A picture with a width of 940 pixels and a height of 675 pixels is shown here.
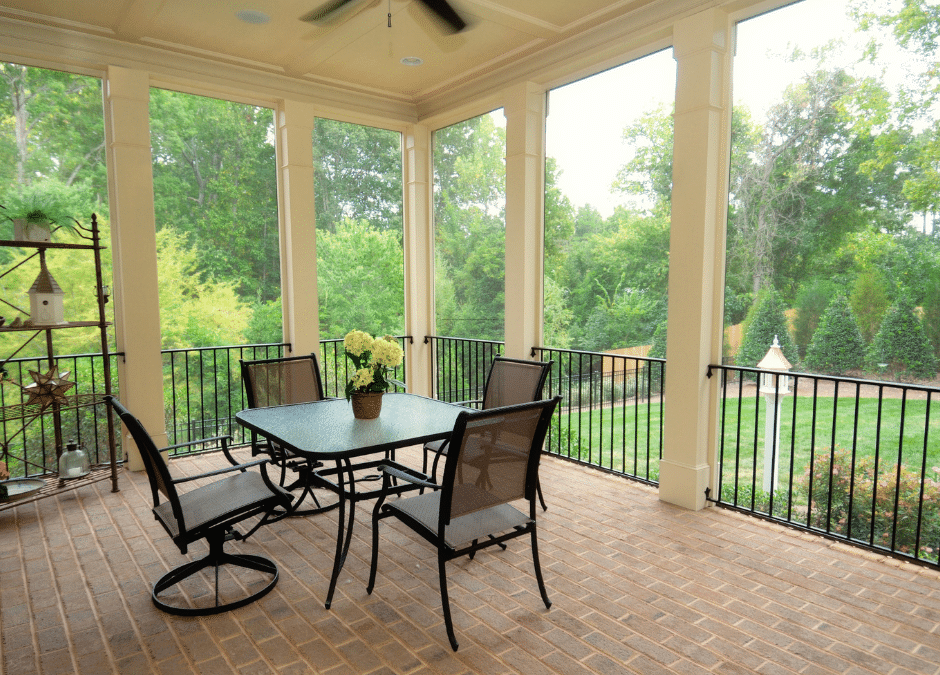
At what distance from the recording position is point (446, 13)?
3.29 m

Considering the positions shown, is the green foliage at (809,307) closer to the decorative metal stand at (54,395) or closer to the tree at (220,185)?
the tree at (220,185)

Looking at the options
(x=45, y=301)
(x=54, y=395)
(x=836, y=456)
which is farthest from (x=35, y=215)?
(x=836, y=456)

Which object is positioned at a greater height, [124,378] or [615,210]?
[615,210]

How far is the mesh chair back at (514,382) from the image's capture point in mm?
3334

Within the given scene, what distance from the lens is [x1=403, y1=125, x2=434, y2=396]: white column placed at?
231 inches

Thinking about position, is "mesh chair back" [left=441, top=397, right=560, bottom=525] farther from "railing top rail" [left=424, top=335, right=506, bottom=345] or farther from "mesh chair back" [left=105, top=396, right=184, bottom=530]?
"railing top rail" [left=424, top=335, right=506, bottom=345]

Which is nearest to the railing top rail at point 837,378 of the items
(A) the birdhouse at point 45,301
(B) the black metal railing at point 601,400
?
(B) the black metal railing at point 601,400

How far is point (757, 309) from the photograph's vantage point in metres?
3.38

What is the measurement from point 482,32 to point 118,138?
281 centimetres

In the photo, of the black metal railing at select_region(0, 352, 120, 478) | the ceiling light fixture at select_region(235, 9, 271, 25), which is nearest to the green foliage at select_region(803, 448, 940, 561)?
the ceiling light fixture at select_region(235, 9, 271, 25)

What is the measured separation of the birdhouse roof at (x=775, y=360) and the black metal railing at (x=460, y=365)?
232 cm

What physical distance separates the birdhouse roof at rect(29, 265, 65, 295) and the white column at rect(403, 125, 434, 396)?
3.15m

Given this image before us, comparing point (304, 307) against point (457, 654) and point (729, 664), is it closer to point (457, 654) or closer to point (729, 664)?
point (457, 654)

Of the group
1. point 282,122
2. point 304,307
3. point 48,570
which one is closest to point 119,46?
point 282,122
